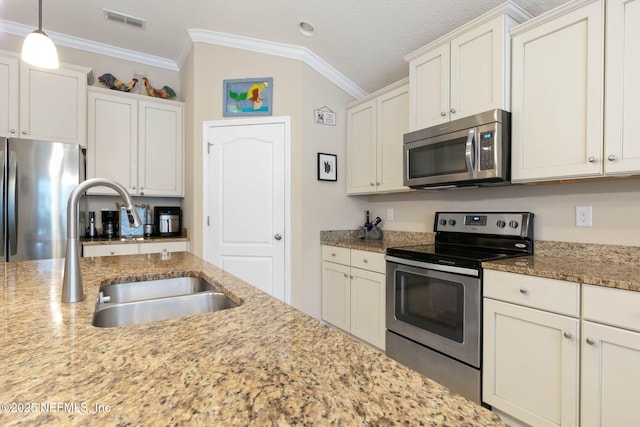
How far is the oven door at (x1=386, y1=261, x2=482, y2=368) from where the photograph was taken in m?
1.78

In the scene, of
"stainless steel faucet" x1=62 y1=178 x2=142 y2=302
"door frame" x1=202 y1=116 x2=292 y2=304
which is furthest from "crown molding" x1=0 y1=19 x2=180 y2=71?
"stainless steel faucet" x1=62 y1=178 x2=142 y2=302

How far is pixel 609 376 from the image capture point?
4.36ft

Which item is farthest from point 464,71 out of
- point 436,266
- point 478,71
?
point 436,266

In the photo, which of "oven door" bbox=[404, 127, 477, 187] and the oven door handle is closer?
the oven door handle

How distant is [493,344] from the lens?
170 centimetres

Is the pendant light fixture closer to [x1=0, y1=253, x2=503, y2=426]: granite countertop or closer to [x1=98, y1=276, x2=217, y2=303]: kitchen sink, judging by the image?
[x1=98, y1=276, x2=217, y2=303]: kitchen sink

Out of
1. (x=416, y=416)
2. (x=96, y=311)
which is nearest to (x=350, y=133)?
(x=96, y=311)

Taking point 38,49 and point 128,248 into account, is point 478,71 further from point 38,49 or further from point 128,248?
point 128,248

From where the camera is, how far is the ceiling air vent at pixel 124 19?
2.78m

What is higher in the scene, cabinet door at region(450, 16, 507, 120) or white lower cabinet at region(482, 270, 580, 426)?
cabinet door at region(450, 16, 507, 120)

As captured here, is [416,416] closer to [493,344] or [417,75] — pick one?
[493,344]

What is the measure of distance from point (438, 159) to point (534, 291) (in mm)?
1034

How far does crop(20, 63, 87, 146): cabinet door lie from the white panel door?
1.15 m

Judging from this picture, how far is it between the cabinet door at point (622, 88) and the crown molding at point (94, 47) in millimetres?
3775
